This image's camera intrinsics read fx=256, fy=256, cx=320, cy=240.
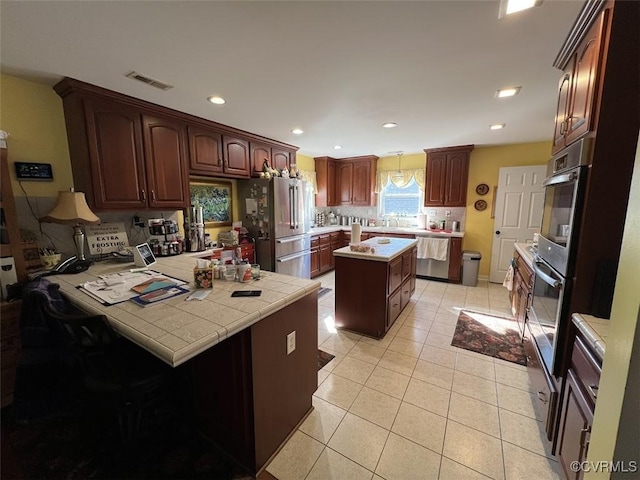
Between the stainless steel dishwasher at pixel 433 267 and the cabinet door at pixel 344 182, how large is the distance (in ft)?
6.01

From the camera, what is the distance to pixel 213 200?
359cm

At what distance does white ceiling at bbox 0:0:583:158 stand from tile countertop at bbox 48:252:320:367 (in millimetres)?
1466

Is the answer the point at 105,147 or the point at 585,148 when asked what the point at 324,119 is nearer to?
the point at 105,147

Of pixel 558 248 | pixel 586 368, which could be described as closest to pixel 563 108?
pixel 558 248

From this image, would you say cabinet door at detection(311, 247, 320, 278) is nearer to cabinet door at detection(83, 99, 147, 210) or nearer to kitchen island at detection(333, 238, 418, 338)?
kitchen island at detection(333, 238, 418, 338)

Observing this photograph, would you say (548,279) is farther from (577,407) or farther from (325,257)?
(325,257)

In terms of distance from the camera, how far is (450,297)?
3.87 metres

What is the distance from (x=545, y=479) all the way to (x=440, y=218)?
164 inches

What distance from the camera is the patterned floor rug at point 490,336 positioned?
97.1 inches

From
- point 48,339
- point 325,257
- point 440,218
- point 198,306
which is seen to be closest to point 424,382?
point 198,306

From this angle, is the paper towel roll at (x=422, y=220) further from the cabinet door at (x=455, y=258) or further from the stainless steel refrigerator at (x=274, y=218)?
the stainless steel refrigerator at (x=274, y=218)

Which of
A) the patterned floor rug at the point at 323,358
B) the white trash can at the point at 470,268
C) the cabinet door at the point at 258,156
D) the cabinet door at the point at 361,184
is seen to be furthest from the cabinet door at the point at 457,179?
the patterned floor rug at the point at 323,358

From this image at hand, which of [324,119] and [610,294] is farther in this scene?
[324,119]

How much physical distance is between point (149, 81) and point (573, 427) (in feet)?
11.1
